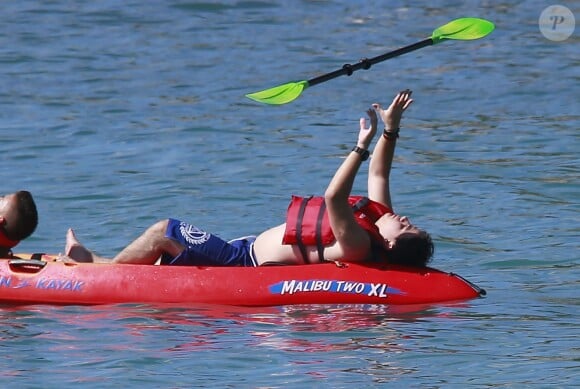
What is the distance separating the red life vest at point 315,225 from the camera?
24.0 feet

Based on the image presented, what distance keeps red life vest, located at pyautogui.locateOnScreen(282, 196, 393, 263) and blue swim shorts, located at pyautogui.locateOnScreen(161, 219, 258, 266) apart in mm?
339

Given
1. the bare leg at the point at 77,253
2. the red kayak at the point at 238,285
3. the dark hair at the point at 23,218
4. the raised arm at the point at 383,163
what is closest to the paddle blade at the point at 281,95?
the raised arm at the point at 383,163

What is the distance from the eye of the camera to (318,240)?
7348mm

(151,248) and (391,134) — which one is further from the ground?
(391,134)

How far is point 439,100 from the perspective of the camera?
1316 cm

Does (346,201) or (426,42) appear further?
(426,42)

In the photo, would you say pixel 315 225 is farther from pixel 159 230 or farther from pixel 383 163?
pixel 159 230

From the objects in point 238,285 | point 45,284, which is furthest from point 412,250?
point 45,284

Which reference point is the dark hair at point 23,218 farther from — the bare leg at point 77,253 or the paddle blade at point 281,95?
the paddle blade at point 281,95

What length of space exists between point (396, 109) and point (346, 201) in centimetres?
75

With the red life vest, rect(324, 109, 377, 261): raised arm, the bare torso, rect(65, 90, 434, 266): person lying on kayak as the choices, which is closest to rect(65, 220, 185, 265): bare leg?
rect(65, 90, 434, 266): person lying on kayak

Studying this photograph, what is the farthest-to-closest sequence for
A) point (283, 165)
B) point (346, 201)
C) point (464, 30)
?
point (283, 165) < point (464, 30) < point (346, 201)

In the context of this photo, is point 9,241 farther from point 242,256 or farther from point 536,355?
point 536,355

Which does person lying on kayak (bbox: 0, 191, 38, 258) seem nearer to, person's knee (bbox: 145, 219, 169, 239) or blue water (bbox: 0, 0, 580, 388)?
blue water (bbox: 0, 0, 580, 388)
